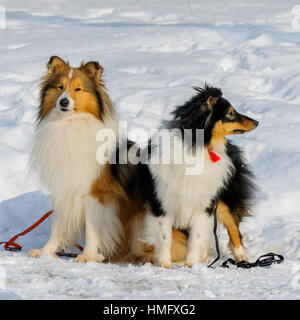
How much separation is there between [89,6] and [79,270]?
1348cm

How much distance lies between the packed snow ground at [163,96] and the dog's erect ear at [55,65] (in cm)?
145

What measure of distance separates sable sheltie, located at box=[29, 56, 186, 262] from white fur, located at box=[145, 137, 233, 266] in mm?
251

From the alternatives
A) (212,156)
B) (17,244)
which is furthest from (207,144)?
(17,244)

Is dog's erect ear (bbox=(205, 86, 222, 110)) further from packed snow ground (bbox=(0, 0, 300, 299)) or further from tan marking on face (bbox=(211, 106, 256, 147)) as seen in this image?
packed snow ground (bbox=(0, 0, 300, 299))

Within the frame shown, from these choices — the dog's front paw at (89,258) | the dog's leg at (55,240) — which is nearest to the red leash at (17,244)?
the dog's leg at (55,240)

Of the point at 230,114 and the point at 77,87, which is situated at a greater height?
the point at 77,87

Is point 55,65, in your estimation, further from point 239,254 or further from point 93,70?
point 239,254

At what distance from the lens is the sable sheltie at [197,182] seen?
3.68 m

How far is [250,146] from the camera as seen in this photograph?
584 centimetres

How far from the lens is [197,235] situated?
385 centimetres

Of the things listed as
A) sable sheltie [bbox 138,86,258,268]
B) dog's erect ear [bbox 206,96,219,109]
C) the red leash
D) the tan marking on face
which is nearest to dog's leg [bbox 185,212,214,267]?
sable sheltie [bbox 138,86,258,268]

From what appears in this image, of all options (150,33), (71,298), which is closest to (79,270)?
(71,298)

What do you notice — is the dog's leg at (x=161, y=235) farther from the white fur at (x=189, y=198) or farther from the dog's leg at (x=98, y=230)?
the dog's leg at (x=98, y=230)

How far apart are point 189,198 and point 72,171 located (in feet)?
3.15
